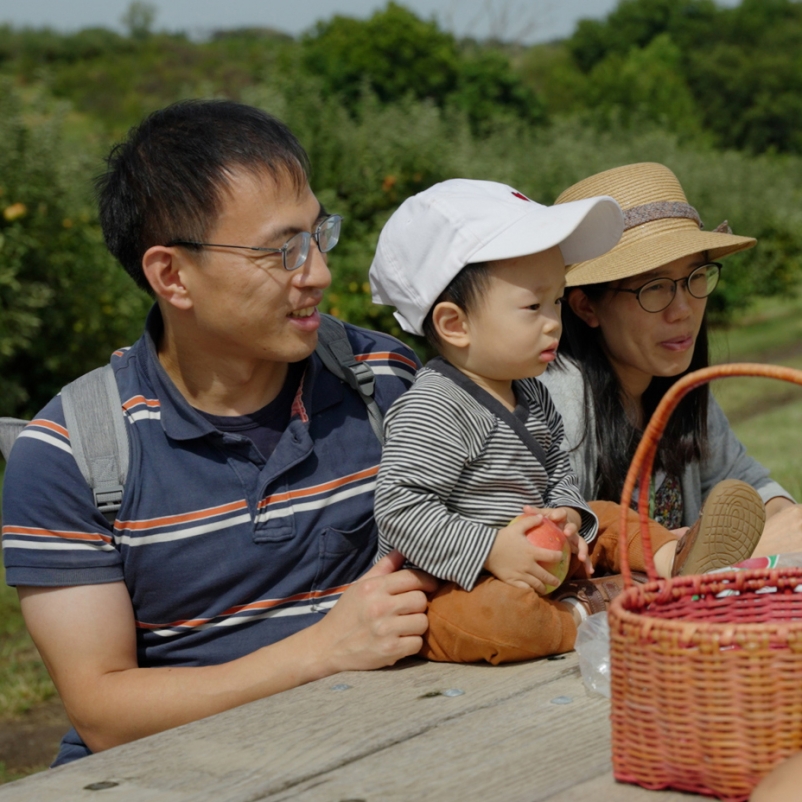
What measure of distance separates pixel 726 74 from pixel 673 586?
163ft

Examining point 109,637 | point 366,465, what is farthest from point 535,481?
point 109,637

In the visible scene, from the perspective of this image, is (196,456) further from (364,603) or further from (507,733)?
(507,733)

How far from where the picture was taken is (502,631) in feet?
6.23

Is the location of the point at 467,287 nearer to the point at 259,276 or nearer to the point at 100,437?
the point at 259,276

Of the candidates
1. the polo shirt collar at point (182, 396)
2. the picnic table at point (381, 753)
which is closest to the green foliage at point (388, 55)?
the polo shirt collar at point (182, 396)

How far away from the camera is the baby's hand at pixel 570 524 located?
2.07 metres

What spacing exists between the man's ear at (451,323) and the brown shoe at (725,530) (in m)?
0.60

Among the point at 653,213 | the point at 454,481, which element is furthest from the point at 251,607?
the point at 653,213

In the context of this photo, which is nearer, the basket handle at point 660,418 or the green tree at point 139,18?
the basket handle at point 660,418

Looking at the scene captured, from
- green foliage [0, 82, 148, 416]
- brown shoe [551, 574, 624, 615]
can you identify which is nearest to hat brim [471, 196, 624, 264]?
brown shoe [551, 574, 624, 615]

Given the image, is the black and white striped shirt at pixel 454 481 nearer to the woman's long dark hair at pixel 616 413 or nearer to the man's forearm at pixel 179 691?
the man's forearm at pixel 179 691

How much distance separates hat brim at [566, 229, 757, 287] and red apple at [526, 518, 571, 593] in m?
0.92

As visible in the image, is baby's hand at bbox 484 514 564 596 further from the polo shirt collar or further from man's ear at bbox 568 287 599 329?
man's ear at bbox 568 287 599 329

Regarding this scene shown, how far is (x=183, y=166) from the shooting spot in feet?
7.41
